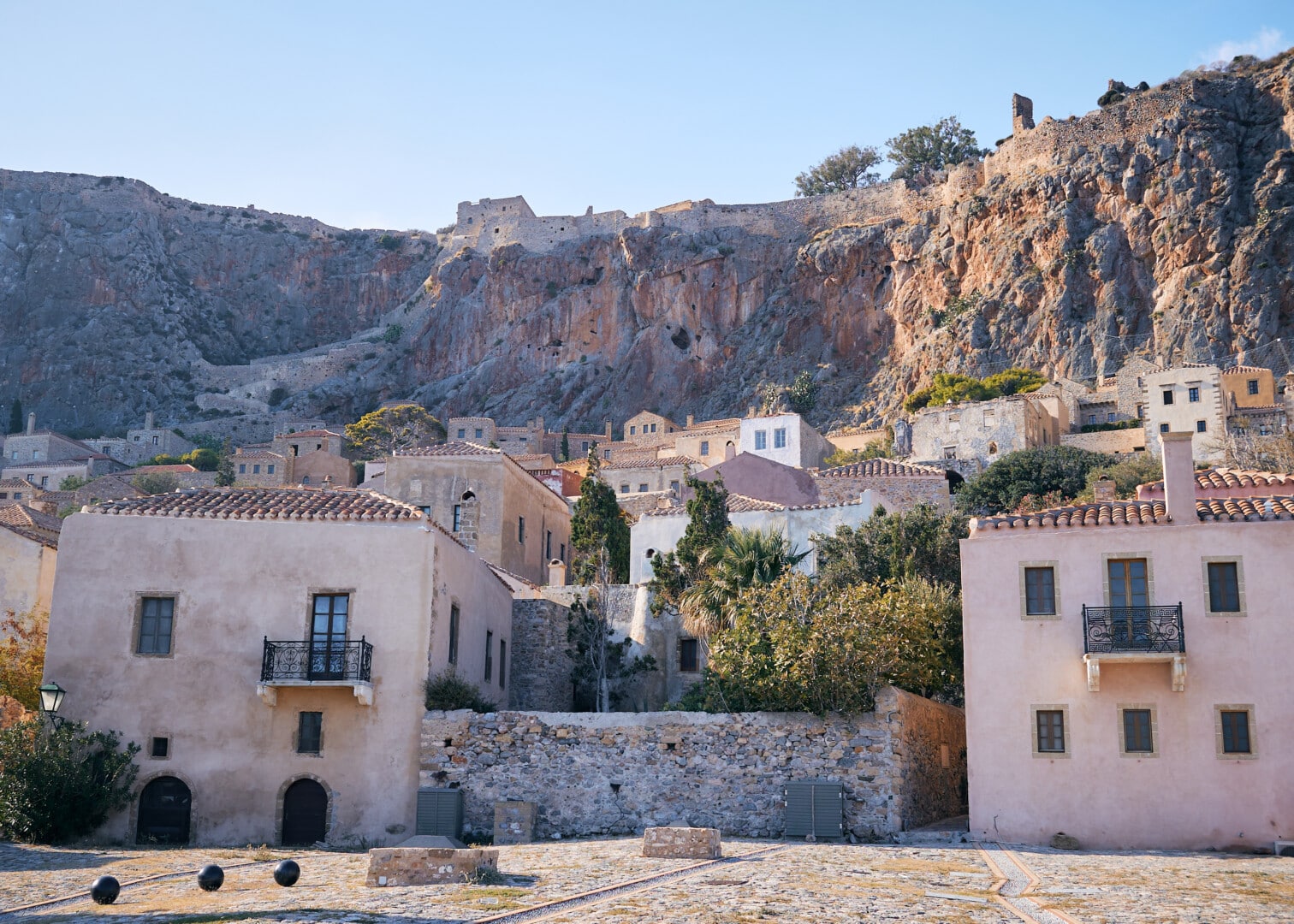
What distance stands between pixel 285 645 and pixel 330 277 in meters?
123

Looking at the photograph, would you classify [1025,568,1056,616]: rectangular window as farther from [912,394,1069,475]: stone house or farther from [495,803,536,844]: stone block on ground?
[912,394,1069,475]: stone house

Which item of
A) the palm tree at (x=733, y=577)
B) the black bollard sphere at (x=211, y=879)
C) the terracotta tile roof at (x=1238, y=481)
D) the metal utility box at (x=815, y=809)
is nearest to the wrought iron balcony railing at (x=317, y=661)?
the palm tree at (x=733, y=577)

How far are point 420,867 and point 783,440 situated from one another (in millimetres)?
51308

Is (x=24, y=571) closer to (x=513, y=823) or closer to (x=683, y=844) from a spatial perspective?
(x=513, y=823)

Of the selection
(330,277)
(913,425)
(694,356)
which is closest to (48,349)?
(330,277)

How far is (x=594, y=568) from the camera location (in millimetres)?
38438

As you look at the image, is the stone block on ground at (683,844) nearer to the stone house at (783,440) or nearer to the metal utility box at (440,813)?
the metal utility box at (440,813)

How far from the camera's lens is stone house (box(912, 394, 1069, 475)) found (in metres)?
67.8

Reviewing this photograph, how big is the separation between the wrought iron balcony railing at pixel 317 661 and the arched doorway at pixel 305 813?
87.3 inches

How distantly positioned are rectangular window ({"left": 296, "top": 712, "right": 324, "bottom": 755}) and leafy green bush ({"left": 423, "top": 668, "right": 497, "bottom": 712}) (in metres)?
2.33

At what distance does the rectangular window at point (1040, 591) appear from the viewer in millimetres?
26031

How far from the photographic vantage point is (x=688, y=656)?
3544 cm

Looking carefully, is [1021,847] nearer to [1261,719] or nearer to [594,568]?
[1261,719]

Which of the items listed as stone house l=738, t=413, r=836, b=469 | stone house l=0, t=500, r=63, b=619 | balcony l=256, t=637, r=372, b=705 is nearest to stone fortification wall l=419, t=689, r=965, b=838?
balcony l=256, t=637, r=372, b=705
